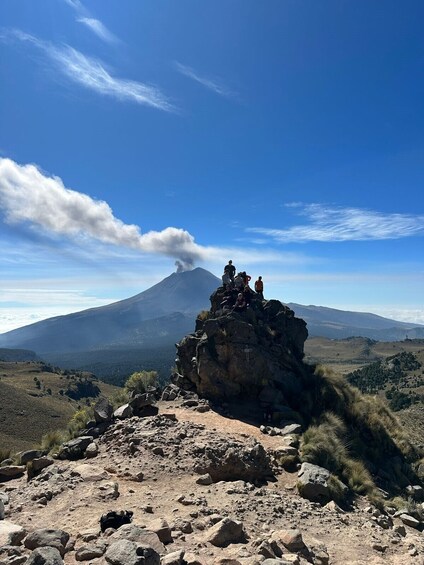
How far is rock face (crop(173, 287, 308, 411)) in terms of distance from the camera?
2119cm

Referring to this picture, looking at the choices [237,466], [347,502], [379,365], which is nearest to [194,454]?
[237,466]

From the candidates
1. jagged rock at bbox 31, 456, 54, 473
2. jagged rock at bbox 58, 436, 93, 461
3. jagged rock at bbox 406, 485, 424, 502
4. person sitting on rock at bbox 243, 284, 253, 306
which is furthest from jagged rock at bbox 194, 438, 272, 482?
person sitting on rock at bbox 243, 284, 253, 306

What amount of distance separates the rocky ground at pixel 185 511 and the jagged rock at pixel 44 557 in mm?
18

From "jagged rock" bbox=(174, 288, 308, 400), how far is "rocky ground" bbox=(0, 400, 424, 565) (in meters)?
4.42

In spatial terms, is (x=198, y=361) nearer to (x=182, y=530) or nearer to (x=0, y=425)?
(x=182, y=530)

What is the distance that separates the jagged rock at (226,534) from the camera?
8.27 m

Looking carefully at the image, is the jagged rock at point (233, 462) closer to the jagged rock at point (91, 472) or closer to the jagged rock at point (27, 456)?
the jagged rock at point (91, 472)

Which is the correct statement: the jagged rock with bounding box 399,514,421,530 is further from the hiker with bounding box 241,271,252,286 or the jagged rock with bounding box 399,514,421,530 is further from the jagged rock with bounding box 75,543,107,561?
the hiker with bounding box 241,271,252,286

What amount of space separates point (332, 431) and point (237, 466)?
6999 millimetres

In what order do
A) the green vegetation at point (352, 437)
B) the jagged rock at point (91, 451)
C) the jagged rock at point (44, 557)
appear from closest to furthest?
the jagged rock at point (44, 557)
the jagged rock at point (91, 451)
the green vegetation at point (352, 437)

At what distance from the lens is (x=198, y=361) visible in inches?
864

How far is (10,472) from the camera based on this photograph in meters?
13.6

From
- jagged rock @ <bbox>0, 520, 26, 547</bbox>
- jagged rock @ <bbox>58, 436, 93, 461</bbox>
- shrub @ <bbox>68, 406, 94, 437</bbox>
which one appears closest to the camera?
jagged rock @ <bbox>0, 520, 26, 547</bbox>

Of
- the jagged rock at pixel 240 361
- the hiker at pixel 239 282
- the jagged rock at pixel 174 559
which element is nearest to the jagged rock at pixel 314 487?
the jagged rock at pixel 240 361
